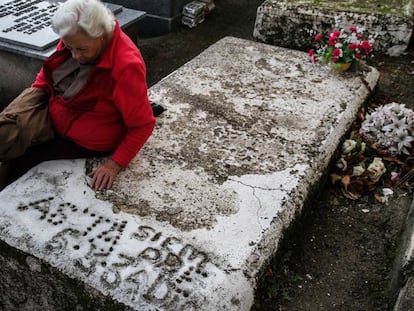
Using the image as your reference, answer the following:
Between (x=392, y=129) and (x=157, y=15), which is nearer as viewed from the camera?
(x=392, y=129)

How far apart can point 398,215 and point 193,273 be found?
4.83 feet

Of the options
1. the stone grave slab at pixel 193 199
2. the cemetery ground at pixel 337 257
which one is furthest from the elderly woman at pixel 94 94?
the cemetery ground at pixel 337 257

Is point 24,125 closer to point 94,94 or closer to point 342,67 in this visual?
point 94,94

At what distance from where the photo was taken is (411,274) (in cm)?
229

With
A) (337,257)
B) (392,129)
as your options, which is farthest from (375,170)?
(337,257)

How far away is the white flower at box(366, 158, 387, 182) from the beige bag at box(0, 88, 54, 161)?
197cm

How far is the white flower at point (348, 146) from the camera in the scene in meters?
3.31

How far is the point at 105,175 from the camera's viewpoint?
104 inches

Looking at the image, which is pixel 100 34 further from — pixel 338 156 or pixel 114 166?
pixel 338 156

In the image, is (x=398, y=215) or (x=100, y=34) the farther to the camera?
(x=398, y=215)

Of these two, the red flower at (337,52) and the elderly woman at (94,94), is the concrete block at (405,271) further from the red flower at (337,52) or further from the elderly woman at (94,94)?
the red flower at (337,52)

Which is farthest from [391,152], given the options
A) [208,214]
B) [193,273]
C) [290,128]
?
[193,273]

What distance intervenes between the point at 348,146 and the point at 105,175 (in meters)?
1.62

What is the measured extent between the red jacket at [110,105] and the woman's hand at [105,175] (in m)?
0.04
